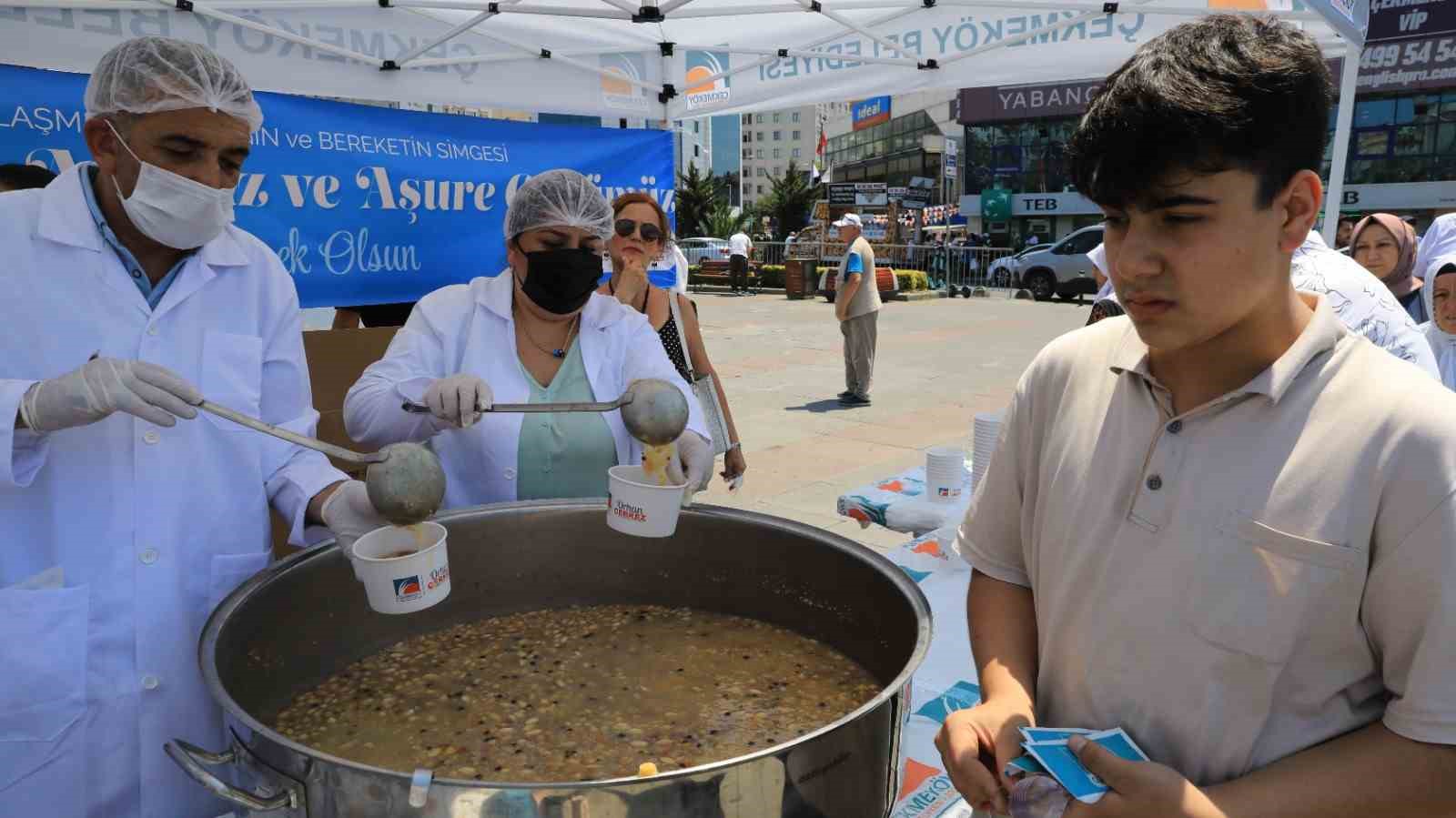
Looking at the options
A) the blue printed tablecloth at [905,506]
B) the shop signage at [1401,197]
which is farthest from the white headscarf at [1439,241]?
the shop signage at [1401,197]

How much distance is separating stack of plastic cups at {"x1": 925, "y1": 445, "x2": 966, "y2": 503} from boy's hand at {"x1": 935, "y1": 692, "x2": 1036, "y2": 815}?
6.38 ft

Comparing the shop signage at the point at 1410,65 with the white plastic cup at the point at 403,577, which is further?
the shop signage at the point at 1410,65

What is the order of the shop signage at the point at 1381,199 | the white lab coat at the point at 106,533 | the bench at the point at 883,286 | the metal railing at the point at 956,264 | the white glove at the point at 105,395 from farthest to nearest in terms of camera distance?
the shop signage at the point at 1381,199, the metal railing at the point at 956,264, the bench at the point at 883,286, the white lab coat at the point at 106,533, the white glove at the point at 105,395

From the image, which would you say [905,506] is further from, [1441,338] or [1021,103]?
[1021,103]

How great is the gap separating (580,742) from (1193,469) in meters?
1.04

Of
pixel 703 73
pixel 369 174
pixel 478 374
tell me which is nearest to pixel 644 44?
pixel 703 73

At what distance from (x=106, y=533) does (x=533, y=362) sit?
101 cm

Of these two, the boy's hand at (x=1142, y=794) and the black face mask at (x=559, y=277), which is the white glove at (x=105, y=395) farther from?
the boy's hand at (x=1142, y=794)

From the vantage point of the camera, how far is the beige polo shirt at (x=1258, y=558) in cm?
89

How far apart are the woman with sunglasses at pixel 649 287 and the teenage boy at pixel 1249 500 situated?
2654 mm

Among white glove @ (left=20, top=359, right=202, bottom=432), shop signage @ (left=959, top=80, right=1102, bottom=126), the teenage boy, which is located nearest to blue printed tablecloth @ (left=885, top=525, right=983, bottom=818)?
the teenage boy

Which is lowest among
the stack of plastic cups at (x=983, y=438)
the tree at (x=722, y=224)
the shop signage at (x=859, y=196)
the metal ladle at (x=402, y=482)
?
the stack of plastic cups at (x=983, y=438)

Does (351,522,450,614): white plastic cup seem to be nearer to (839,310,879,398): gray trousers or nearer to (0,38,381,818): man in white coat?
(0,38,381,818): man in white coat

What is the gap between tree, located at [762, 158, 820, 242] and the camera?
155 ft
